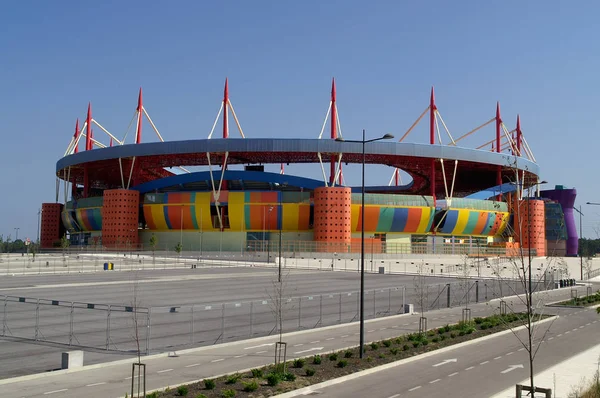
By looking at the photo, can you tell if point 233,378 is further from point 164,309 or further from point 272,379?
point 164,309

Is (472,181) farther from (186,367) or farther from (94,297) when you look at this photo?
(186,367)

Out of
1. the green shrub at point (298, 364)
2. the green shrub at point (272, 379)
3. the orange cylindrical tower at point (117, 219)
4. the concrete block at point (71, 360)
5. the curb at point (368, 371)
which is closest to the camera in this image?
the curb at point (368, 371)

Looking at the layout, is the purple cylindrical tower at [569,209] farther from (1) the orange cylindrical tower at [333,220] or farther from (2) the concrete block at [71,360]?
(2) the concrete block at [71,360]

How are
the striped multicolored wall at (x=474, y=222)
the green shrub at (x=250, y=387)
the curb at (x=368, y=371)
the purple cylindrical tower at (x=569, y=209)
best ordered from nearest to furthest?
the green shrub at (x=250, y=387)
the curb at (x=368, y=371)
the striped multicolored wall at (x=474, y=222)
the purple cylindrical tower at (x=569, y=209)

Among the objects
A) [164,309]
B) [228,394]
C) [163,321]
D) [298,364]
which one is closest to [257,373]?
[298,364]

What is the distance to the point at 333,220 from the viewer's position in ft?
291

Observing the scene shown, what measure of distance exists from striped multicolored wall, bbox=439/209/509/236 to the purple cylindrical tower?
26271mm

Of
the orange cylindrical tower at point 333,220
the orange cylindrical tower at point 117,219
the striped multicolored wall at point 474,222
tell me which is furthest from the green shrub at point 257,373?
the striped multicolored wall at point 474,222

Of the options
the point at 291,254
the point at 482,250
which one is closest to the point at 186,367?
the point at 291,254

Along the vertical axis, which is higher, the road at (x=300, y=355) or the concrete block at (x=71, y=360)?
the concrete block at (x=71, y=360)

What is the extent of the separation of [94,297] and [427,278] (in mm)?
34700

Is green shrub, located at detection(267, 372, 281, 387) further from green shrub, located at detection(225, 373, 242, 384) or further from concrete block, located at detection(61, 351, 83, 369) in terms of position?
concrete block, located at detection(61, 351, 83, 369)

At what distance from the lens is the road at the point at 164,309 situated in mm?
23312

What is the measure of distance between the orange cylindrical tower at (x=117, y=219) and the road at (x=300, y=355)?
242 feet
